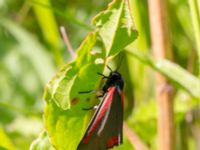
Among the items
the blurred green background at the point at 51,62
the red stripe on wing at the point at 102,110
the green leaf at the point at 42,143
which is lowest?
the blurred green background at the point at 51,62

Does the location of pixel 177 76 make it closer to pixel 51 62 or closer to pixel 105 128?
pixel 105 128

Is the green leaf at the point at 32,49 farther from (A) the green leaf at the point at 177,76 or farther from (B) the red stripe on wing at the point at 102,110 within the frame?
→ (B) the red stripe on wing at the point at 102,110

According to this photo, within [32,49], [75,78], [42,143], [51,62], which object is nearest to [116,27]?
[75,78]

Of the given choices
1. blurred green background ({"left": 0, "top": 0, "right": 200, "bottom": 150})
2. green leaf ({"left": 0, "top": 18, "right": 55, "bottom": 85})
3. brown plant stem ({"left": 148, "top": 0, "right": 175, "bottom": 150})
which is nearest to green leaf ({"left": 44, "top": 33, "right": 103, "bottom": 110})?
brown plant stem ({"left": 148, "top": 0, "right": 175, "bottom": 150})

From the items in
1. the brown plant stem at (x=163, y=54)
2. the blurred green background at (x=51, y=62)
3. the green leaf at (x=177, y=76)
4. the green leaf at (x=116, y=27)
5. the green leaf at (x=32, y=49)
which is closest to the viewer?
Result: the green leaf at (x=116, y=27)

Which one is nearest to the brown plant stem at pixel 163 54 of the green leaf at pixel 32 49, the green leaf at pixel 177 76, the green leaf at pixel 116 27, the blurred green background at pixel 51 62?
the green leaf at pixel 177 76
